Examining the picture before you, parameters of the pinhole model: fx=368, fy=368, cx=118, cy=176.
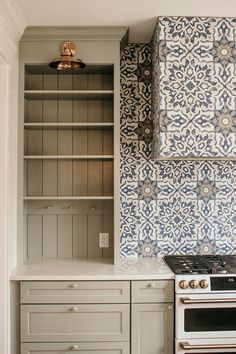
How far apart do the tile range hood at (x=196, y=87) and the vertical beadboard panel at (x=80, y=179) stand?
2.27 feet

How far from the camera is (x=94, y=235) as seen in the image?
2.92 m

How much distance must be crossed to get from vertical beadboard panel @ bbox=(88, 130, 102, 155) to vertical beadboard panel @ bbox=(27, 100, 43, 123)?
1.37 ft

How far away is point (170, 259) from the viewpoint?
275 centimetres

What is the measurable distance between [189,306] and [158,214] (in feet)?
2.62

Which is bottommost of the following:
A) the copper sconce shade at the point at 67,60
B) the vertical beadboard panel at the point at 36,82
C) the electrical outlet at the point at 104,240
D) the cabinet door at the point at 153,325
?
the cabinet door at the point at 153,325

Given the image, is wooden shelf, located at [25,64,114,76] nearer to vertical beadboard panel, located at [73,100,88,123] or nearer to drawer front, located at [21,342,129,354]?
vertical beadboard panel, located at [73,100,88,123]

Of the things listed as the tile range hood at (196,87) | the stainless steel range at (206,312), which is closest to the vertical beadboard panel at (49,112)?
the tile range hood at (196,87)

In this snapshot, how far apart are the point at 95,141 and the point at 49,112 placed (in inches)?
16.9

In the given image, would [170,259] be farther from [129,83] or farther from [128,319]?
[129,83]

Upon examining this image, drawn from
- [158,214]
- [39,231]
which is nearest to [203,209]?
[158,214]

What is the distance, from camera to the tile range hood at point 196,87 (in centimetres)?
252

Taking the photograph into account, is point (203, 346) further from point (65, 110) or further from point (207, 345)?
point (65, 110)

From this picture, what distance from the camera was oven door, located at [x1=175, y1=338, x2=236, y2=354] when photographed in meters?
2.33

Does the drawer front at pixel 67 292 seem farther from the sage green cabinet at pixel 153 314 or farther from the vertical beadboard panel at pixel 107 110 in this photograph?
the vertical beadboard panel at pixel 107 110
